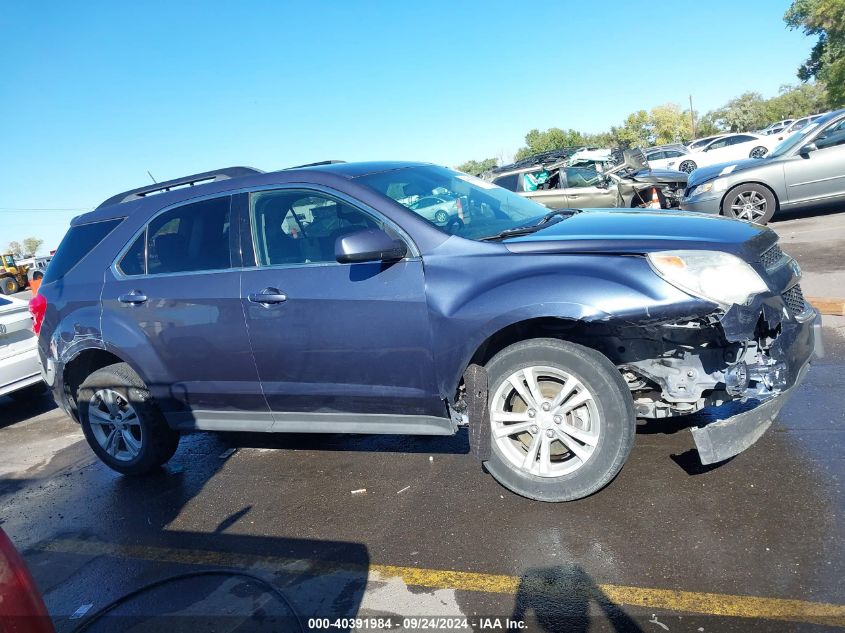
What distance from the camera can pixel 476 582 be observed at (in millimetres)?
2881

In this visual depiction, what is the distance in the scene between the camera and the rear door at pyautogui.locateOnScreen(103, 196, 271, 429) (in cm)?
407

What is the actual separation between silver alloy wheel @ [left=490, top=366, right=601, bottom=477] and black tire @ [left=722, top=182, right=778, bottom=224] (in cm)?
822

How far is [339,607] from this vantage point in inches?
112

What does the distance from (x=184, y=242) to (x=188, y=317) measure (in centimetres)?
55

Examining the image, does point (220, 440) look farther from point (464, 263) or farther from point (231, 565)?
point (464, 263)

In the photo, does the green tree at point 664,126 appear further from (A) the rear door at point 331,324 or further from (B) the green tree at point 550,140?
(A) the rear door at point 331,324

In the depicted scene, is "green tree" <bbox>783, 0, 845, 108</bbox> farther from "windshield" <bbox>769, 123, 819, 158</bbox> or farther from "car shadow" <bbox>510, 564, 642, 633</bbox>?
"car shadow" <bbox>510, 564, 642, 633</bbox>

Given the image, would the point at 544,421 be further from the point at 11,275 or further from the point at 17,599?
the point at 11,275

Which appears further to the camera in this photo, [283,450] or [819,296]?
[819,296]

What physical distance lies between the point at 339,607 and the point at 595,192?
10758 millimetres

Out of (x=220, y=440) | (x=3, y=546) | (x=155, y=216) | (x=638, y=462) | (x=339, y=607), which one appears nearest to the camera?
(x=3, y=546)

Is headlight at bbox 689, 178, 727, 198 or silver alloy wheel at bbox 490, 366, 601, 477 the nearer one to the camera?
silver alloy wheel at bbox 490, 366, 601, 477

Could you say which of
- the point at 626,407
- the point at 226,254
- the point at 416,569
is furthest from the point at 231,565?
the point at 626,407

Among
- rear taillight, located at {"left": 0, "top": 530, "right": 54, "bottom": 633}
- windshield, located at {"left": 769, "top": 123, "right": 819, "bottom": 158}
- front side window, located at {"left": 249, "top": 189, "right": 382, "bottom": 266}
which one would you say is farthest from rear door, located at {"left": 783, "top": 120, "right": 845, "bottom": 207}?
rear taillight, located at {"left": 0, "top": 530, "right": 54, "bottom": 633}
